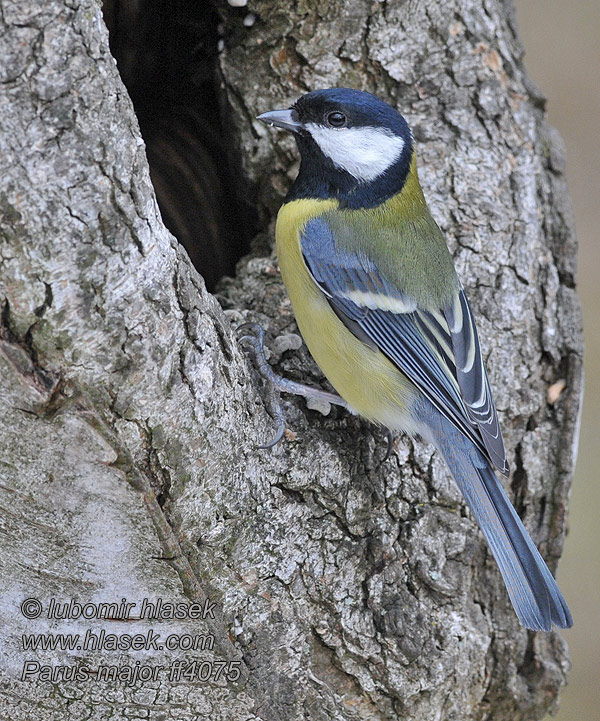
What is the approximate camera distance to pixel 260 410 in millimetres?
1897

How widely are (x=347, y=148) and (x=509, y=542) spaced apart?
1.24 m

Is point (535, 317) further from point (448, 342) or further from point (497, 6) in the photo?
point (497, 6)

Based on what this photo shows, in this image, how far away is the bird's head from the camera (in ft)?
7.58

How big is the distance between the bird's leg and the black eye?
663 millimetres

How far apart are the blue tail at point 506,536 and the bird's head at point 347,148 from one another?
0.75 m

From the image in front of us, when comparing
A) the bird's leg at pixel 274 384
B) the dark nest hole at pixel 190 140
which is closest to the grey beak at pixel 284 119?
the dark nest hole at pixel 190 140

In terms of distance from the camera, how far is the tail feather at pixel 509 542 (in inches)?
76.2

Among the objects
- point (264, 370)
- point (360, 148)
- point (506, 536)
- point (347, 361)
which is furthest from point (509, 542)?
point (360, 148)

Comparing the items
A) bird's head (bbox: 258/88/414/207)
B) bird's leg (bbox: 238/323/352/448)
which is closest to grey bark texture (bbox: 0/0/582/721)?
bird's leg (bbox: 238/323/352/448)

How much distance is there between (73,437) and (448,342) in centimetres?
113

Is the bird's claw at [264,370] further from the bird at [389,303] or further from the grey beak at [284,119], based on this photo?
the grey beak at [284,119]

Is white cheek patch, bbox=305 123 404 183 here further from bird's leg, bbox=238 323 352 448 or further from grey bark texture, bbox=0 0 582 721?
bird's leg, bbox=238 323 352 448

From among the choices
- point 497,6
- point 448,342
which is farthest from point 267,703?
point 497,6

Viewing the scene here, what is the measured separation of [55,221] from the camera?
1379mm
